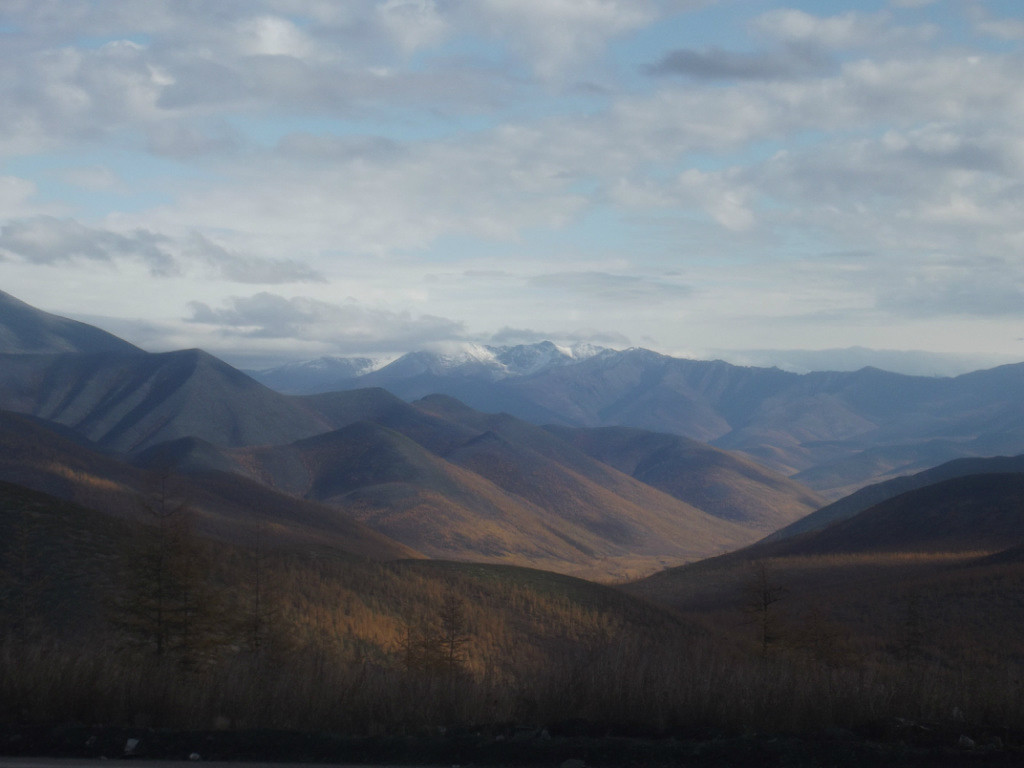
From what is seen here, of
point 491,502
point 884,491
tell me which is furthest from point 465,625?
point 884,491

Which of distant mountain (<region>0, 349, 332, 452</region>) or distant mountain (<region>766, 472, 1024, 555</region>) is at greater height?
distant mountain (<region>0, 349, 332, 452</region>)

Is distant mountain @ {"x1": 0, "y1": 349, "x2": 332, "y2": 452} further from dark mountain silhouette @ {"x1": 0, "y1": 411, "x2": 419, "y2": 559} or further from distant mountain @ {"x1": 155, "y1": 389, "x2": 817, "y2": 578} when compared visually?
dark mountain silhouette @ {"x1": 0, "y1": 411, "x2": 419, "y2": 559}

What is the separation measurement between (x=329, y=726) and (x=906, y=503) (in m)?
85.0

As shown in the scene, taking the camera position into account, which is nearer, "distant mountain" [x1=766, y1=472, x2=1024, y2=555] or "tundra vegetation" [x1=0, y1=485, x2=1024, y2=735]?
"tundra vegetation" [x1=0, y1=485, x2=1024, y2=735]

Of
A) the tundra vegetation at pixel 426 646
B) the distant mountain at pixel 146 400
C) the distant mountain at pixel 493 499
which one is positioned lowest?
the distant mountain at pixel 493 499

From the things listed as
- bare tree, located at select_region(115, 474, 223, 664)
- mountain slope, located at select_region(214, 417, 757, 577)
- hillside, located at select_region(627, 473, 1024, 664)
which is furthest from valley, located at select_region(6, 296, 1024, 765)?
mountain slope, located at select_region(214, 417, 757, 577)

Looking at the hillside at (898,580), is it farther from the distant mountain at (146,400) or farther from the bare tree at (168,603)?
the distant mountain at (146,400)


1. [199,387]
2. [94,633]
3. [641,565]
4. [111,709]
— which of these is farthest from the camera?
[199,387]

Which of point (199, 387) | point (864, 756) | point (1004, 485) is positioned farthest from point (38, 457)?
point (199, 387)

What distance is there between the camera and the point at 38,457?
79.7 m

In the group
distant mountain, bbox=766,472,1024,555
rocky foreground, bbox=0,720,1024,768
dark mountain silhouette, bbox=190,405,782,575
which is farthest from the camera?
dark mountain silhouette, bbox=190,405,782,575

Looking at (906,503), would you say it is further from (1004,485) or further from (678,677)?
(678,677)

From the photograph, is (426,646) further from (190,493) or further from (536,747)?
(190,493)

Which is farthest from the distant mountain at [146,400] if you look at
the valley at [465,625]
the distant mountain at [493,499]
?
the valley at [465,625]
